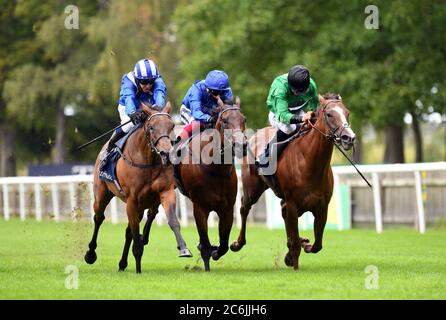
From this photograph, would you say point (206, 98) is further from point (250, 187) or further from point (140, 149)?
point (250, 187)

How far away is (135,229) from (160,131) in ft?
3.69

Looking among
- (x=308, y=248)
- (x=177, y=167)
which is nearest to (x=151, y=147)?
(x=177, y=167)

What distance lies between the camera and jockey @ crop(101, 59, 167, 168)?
1130 centimetres

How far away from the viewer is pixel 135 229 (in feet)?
36.1

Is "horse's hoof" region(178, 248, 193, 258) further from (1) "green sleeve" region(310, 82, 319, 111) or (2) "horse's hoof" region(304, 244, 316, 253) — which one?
(1) "green sleeve" region(310, 82, 319, 111)

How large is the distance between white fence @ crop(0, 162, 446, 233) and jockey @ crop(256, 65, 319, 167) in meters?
5.71

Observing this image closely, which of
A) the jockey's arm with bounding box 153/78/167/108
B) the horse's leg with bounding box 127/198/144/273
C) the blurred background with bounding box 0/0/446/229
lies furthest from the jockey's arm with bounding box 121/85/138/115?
the blurred background with bounding box 0/0/446/229

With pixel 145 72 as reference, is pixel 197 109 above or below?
below

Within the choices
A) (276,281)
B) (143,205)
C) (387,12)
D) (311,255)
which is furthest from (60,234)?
(387,12)

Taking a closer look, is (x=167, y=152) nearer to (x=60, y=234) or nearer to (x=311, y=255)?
(x=311, y=255)

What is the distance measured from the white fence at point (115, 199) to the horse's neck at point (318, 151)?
6337 millimetres

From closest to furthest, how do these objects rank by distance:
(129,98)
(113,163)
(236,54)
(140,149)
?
(140,149) → (129,98) → (113,163) → (236,54)

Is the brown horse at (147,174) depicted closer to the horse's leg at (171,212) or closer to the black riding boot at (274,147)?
the horse's leg at (171,212)

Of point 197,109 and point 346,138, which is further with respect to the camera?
point 197,109
